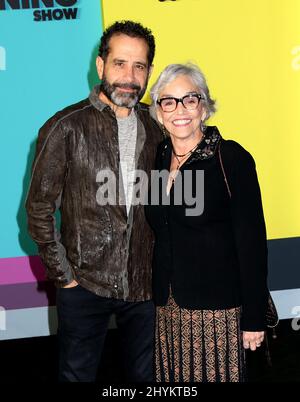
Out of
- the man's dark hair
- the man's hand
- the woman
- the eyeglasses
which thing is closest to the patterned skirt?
the woman

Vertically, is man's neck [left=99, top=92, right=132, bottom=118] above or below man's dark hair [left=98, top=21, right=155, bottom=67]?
below

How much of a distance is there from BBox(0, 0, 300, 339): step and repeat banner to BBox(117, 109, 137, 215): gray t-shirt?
4.81ft

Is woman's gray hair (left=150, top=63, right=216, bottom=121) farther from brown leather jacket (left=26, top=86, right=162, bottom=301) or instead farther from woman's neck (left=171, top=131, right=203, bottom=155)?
brown leather jacket (left=26, top=86, right=162, bottom=301)

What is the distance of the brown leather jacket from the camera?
2.59 metres

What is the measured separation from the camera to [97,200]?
2615 millimetres

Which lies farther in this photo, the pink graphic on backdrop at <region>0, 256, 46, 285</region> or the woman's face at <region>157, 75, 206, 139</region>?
the pink graphic on backdrop at <region>0, 256, 46, 285</region>

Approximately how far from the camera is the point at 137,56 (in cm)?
261

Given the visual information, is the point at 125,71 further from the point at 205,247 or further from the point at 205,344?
the point at 205,344

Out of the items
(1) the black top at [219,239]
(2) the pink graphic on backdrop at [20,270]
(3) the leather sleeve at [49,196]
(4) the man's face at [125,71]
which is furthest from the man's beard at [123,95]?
(2) the pink graphic on backdrop at [20,270]

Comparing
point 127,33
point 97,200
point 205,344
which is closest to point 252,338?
point 205,344

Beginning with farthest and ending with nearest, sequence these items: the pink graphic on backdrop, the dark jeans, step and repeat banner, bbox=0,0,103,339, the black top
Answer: the pink graphic on backdrop → step and repeat banner, bbox=0,0,103,339 → the dark jeans → the black top

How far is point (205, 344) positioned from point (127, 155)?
80 centimetres
